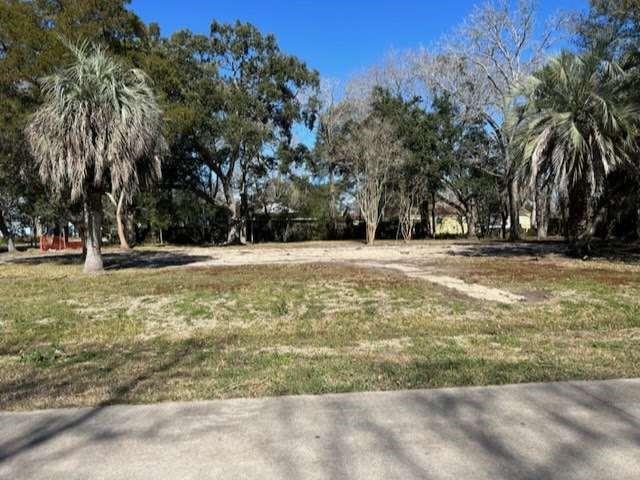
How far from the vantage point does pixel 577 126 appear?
666 inches

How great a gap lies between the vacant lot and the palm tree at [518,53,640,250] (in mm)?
3726

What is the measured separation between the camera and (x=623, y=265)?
15.9 m

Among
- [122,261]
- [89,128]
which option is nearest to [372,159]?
[122,261]

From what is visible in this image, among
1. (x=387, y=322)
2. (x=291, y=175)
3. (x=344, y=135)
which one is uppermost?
(x=344, y=135)

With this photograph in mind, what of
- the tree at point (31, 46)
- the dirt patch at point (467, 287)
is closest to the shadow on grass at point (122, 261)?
the tree at point (31, 46)

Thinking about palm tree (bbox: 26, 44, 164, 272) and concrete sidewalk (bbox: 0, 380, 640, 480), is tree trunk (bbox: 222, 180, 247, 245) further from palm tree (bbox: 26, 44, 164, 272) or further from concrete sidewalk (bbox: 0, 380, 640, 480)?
concrete sidewalk (bbox: 0, 380, 640, 480)

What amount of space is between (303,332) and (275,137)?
31411 millimetres

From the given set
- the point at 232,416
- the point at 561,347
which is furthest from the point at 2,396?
the point at 561,347

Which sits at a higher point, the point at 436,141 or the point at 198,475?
the point at 436,141

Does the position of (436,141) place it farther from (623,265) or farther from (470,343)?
(470,343)

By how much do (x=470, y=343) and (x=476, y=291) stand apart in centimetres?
492

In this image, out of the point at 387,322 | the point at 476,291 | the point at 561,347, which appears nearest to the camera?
the point at 561,347

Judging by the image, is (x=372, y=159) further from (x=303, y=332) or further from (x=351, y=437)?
(x=351, y=437)

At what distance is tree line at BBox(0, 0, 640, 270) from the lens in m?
15.9
